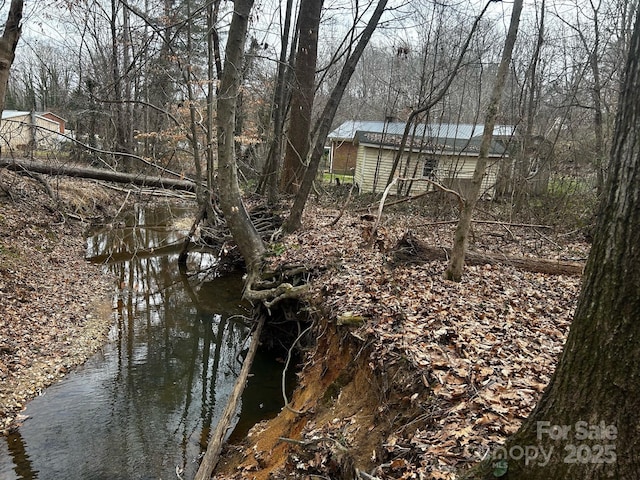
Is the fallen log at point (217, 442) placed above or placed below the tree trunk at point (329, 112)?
below

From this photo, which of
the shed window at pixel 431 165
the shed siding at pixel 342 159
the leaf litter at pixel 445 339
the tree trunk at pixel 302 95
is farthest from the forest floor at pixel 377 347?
the shed siding at pixel 342 159

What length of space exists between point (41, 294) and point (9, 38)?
5129 millimetres

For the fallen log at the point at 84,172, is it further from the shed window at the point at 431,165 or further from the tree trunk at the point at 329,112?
the shed window at the point at 431,165

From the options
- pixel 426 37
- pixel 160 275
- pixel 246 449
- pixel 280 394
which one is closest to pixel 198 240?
pixel 160 275

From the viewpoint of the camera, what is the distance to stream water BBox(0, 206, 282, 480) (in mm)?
5566

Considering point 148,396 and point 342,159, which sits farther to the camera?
point 342,159

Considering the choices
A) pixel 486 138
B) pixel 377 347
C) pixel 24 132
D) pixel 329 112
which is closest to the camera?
pixel 377 347

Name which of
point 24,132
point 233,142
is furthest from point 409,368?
point 24,132

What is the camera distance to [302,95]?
13.3 metres

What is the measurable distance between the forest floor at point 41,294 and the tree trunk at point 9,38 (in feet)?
13.2

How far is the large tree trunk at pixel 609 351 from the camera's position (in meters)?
1.91

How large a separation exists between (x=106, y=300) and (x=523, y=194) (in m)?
12.2

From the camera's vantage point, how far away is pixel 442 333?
15.8 feet

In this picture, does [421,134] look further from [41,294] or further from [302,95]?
[41,294]
